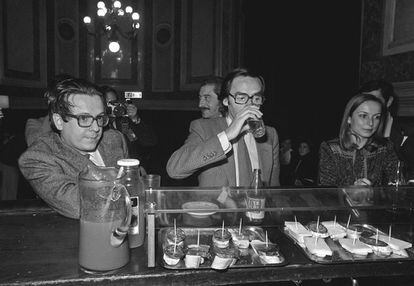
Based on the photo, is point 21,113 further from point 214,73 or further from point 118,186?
point 118,186

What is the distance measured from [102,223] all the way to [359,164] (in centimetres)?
223

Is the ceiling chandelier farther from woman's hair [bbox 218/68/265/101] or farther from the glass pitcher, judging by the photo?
the glass pitcher

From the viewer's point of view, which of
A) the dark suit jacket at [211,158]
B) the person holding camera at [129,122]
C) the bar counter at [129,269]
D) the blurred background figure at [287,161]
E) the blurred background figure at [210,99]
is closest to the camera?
the bar counter at [129,269]

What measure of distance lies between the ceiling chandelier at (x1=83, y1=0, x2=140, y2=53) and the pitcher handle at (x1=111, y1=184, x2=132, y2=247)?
845cm

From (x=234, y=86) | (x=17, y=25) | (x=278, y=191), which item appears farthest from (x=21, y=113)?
(x=278, y=191)

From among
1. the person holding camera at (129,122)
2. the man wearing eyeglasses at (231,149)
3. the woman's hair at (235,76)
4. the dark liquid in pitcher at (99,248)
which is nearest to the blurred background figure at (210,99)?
the person holding camera at (129,122)

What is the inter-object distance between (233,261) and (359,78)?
423 centimetres

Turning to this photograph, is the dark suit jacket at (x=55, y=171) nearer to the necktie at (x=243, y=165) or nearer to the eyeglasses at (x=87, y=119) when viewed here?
the eyeglasses at (x=87, y=119)

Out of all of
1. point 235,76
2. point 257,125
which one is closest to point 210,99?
point 235,76

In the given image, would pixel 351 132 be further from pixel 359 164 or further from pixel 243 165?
pixel 243 165

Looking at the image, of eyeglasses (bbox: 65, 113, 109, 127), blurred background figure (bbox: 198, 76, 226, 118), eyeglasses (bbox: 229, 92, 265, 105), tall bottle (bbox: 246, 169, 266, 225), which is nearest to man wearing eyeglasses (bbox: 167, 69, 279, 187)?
eyeglasses (bbox: 229, 92, 265, 105)

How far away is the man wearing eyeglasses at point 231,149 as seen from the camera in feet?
6.32

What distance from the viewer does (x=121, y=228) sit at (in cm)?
111

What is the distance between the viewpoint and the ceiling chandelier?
28.9 ft
